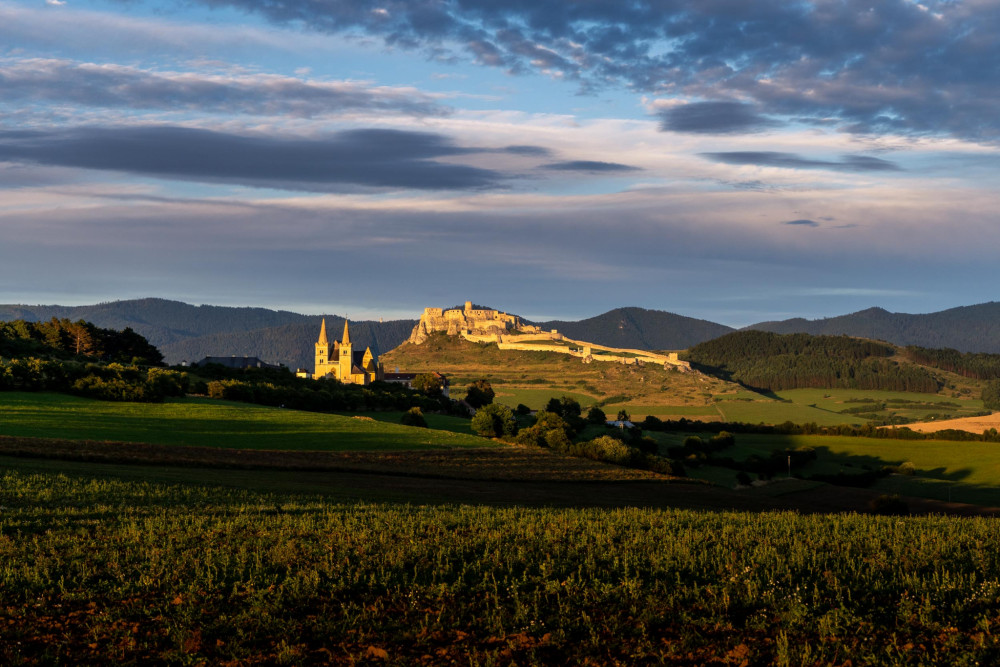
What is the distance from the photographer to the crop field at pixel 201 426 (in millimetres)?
62750

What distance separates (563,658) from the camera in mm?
12242

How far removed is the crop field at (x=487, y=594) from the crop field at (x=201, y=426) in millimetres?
43206

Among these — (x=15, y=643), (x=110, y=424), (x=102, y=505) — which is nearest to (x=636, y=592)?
(x=15, y=643)

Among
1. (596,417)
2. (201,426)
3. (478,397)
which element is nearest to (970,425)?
(596,417)

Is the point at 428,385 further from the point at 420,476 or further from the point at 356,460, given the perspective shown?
the point at 420,476

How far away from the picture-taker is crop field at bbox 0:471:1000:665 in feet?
40.5

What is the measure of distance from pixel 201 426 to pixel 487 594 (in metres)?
63.0

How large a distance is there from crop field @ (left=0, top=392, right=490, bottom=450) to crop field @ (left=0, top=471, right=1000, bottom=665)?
43.2m

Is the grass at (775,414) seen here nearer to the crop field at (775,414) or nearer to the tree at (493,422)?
the crop field at (775,414)

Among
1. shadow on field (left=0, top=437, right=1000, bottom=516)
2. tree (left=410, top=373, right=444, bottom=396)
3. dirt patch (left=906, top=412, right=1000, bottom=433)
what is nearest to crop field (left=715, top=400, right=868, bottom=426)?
dirt patch (left=906, top=412, right=1000, bottom=433)

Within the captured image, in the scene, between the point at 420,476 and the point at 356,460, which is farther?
the point at 356,460

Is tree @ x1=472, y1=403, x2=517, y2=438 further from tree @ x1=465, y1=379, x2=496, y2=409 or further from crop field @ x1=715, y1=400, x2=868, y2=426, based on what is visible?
crop field @ x1=715, y1=400, x2=868, y2=426

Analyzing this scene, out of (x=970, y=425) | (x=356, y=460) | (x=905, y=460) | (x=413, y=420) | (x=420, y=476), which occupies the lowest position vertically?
(x=905, y=460)

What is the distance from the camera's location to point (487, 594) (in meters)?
14.5
